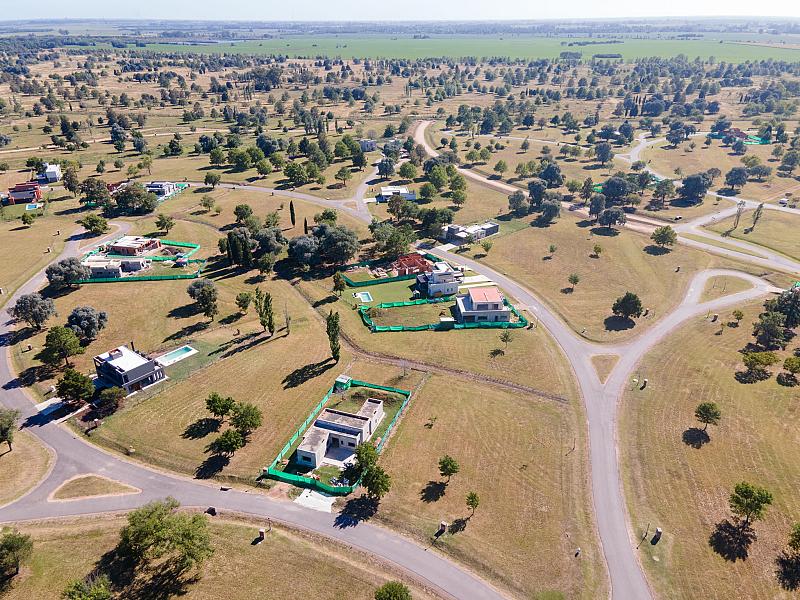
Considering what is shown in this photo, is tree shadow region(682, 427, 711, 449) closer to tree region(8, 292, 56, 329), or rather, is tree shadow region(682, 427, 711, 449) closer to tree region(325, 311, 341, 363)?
tree region(325, 311, 341, 363)

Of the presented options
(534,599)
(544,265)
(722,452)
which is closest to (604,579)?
(534,599)

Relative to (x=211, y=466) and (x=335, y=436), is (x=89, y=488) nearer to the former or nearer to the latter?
(x=211, y=466)

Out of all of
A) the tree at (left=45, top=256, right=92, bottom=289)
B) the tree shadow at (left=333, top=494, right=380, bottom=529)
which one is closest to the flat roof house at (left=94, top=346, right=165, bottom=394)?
the tree at (left=45, top=256, right=92, bottom=289)

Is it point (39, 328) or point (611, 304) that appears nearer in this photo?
point (39, 328)

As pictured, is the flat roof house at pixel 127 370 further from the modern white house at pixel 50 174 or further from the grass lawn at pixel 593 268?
the modern white house at pixel 50 174

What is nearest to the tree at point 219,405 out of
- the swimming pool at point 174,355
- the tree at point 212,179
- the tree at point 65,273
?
the swimming pool at point 174,355

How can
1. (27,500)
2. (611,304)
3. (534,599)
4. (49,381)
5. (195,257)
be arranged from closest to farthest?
(534,599), (27,500), (49,381), (611,304), (195,257)

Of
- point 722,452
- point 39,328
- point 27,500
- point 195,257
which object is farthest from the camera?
point 195,257

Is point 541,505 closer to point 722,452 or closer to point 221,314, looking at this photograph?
point 722,452
